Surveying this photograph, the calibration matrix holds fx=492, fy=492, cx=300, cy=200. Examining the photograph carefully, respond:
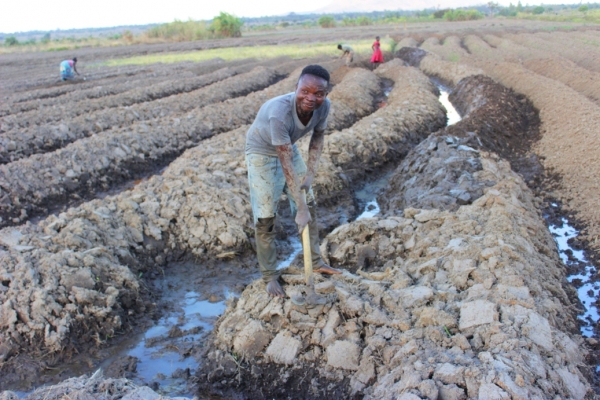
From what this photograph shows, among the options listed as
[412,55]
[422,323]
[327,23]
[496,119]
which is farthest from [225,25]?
[422,323]

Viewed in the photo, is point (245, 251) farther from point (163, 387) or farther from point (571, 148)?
point (571, 148)

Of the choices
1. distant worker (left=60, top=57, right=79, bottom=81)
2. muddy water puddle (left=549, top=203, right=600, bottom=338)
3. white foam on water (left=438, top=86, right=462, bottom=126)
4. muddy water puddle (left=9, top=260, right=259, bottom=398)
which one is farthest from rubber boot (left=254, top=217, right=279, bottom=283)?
distant worker (left=60, top=57, right=79, bottom=81)

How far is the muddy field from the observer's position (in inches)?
137

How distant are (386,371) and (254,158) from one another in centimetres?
185

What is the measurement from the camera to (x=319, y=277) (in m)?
4.25

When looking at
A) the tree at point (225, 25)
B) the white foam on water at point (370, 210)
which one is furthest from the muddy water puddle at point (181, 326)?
the tree at point (225, 25)

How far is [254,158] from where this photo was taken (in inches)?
152

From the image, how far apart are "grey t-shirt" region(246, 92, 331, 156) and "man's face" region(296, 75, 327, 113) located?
0.29 ft

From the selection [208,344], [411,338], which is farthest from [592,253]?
[208,344]

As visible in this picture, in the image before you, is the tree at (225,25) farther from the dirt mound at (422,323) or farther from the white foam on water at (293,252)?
the dirt mound at (422,323)

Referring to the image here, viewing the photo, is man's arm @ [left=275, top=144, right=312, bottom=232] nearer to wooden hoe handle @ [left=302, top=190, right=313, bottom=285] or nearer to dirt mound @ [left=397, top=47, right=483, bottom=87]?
wooden hoe handle @ [left=302, top=190, right=313, bottom=285]

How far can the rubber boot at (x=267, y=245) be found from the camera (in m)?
4.09

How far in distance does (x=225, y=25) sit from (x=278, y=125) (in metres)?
53.9

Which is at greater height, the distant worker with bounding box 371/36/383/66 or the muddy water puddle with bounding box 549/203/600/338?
the distant worker with bounding box 371/36/383/66
